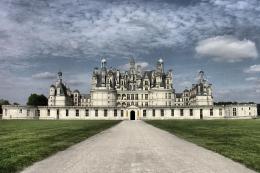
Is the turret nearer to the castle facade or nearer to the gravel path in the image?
the castle facade

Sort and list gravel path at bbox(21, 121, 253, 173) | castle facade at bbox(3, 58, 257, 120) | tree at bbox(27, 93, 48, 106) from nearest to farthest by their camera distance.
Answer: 1. gravel path at bbox(21, 121, 253, 173)
2. castle facade at bbox(3, 58, 257, 120)
3. tree at bbox(27, 93, 48, 106)

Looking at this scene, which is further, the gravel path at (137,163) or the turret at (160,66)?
the turret at (160,66)

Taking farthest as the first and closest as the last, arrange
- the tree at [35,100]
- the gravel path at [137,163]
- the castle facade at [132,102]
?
the tree at [35,100] < the castle facade at [132,102] < the gravel path at [137,163]

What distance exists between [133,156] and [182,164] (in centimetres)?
270

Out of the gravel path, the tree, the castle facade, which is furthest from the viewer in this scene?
the tree

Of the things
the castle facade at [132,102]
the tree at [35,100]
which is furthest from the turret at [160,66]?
the tree at [35,100]

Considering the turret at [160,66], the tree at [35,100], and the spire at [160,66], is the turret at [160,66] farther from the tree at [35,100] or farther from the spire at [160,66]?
the tree at [35,100]

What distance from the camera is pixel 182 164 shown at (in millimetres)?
12602

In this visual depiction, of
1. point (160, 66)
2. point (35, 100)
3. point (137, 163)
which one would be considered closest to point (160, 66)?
point (160, 66)

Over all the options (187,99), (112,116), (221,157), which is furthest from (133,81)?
(221,157)

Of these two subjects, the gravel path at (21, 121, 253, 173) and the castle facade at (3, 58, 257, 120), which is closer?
the gravel path at (21, 121, 253, 173)

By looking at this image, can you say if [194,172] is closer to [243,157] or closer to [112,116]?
[243,157]

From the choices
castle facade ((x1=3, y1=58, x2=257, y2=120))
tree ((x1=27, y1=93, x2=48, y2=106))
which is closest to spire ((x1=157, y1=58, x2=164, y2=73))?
castle facade ((x1=3, y1=58, x2=257, y2=120))

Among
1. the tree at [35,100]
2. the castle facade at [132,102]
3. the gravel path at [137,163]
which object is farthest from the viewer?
the tree at [35,100]
